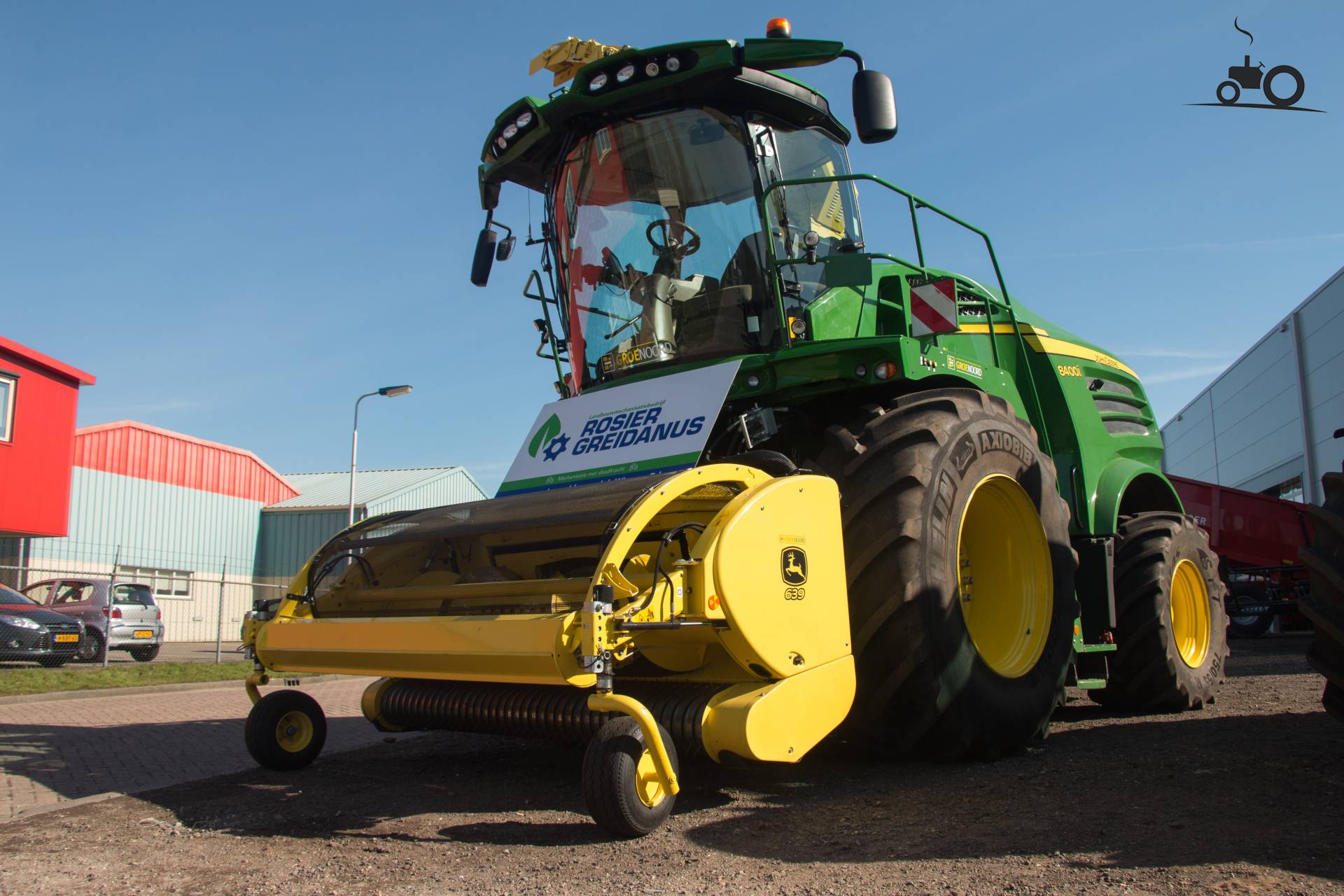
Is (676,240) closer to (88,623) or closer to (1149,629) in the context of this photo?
(1149,629)

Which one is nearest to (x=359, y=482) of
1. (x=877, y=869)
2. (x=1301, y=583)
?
(x=1301, y=583)

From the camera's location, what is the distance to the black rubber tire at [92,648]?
1565 centimetres

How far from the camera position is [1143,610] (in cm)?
692

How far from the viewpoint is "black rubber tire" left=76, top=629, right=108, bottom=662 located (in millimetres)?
15654

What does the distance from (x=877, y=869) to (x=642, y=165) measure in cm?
401

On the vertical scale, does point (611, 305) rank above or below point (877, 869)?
above

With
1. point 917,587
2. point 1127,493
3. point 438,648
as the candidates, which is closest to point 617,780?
point 438,648

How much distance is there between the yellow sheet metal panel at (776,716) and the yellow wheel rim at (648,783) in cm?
29

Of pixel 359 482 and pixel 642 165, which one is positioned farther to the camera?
pixel 359 482

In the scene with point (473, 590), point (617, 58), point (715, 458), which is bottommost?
point (473, 590)

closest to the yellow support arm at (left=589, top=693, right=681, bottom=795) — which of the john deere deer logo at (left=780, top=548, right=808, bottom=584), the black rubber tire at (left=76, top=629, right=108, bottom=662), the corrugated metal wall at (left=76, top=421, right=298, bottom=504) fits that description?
the john deere deer logo at (left=780, top=548, right=808, bottom=584)

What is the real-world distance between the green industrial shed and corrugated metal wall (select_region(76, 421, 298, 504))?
90cm

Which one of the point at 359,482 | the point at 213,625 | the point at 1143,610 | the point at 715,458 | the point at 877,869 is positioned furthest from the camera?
the point at 359,482

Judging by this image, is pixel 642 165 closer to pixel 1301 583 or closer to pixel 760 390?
pixel 760 390
